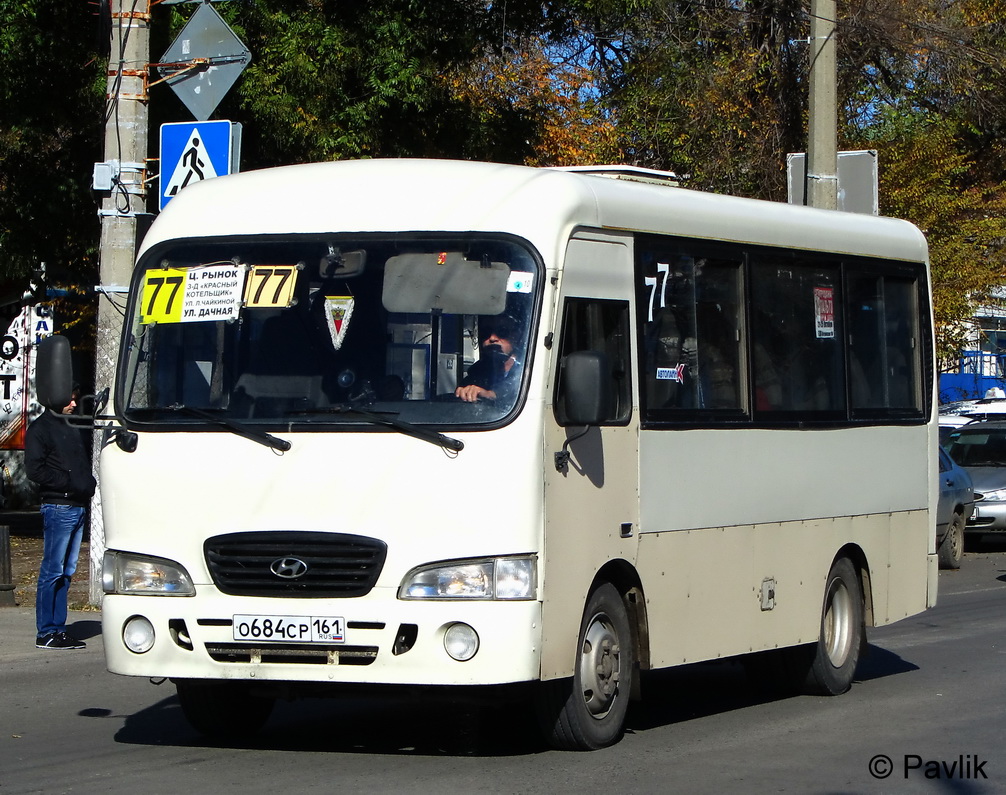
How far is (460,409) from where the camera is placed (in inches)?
293

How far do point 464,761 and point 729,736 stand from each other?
1587 millimetres

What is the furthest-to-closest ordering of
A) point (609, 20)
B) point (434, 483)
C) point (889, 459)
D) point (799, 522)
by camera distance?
point (609, 20) → point (889, 459) → point (799, 522) → point (434, 483)

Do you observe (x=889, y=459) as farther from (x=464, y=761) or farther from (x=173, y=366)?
(x=173, y=366)

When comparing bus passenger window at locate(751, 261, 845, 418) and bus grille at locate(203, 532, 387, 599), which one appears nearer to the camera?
bus grille at locate(203, 532, 387, 599)

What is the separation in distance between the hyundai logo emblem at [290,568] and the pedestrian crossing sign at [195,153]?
591 centimetres

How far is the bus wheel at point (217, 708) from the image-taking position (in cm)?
830

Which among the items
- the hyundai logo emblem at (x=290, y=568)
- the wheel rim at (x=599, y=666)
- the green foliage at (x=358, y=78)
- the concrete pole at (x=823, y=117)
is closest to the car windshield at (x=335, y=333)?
the hyundai logo emblem at (x=290, y=568)

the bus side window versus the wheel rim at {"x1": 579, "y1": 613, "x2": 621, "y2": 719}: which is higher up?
the bus side window

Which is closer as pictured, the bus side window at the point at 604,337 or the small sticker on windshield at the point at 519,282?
the small sticker on windshield at the point at 519,282

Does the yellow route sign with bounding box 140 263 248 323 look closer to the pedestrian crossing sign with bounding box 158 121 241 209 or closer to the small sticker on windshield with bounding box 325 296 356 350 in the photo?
the small sticker on windshield with bounding box 325 296 356 350

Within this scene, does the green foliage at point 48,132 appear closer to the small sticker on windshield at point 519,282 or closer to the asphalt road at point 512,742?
the asphalt road at point 512,742

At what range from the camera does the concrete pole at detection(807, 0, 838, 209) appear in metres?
18.1

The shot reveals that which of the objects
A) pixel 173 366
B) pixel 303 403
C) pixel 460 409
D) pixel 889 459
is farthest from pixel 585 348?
pixel 889 459

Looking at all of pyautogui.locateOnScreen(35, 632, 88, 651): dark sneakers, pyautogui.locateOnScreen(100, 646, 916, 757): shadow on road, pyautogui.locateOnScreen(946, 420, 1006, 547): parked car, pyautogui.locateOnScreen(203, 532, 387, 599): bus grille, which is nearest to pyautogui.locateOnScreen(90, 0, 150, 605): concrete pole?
pyautogui.locateOnScreen(35, 632, 88, 651): dark sneakers
